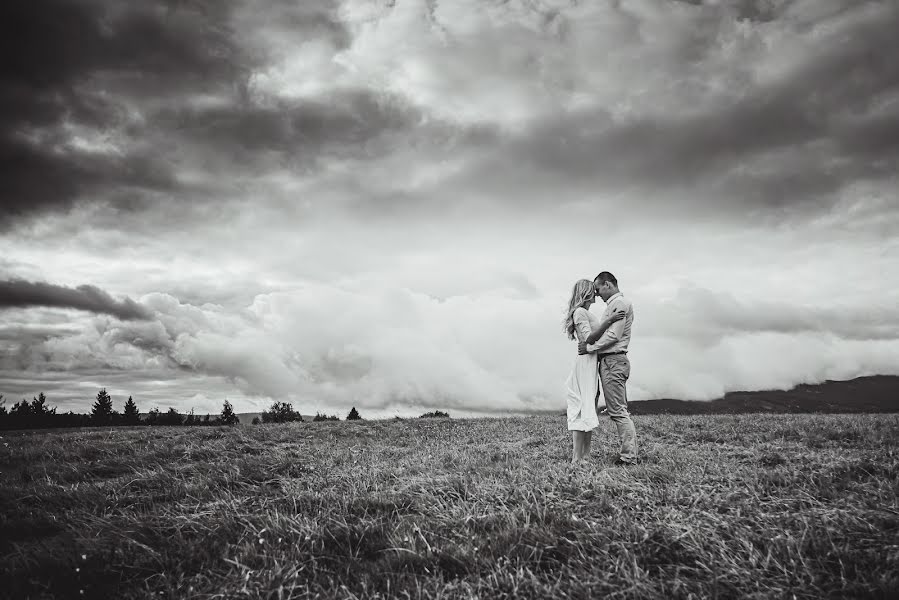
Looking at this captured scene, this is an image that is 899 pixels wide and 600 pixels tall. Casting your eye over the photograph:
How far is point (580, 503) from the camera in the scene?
14.6 ft

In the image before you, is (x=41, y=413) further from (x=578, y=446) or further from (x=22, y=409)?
(x=578, y=446)

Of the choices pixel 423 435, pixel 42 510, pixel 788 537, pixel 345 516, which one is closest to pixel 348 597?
pixel 345 516

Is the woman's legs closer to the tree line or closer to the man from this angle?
the man

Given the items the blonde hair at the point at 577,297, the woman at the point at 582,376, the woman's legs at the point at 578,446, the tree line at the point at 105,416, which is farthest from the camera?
the tree line at the point at 105,416

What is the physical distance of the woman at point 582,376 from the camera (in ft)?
25.4

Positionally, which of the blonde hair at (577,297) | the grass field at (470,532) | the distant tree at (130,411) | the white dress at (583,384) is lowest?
the distant tree at (130,411)

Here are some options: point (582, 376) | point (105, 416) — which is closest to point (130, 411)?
point (105, 416)

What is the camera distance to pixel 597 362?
27.2ft

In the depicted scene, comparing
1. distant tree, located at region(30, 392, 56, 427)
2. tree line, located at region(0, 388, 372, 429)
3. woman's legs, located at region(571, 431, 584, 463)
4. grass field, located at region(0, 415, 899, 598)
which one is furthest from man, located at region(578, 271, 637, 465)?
distant tree, located at region(30, 392, 56, 427)

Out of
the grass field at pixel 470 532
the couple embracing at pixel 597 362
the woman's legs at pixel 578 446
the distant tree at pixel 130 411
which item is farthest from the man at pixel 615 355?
the distant tree at pixel 130 411

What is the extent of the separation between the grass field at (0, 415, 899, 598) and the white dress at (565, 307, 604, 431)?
3.95ft

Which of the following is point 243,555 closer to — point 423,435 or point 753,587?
point 753,587

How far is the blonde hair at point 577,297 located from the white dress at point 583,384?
12cm

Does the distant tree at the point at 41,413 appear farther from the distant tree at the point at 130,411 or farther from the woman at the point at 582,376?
the woman at the point at 582,376
